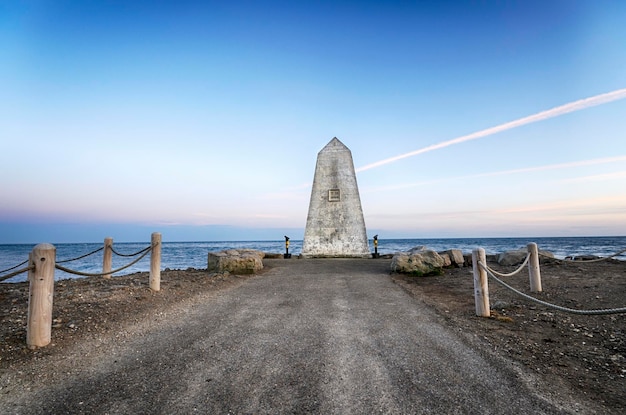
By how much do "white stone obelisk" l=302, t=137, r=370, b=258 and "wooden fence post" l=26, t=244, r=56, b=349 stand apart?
12907 mm

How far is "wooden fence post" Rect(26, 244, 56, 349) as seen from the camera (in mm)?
3441

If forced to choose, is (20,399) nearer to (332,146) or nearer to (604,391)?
(604,391)

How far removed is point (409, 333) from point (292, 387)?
2.02 meters

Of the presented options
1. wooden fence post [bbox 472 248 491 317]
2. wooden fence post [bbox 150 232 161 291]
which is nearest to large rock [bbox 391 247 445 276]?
wooden fence post [bbox 472 248 491 317]

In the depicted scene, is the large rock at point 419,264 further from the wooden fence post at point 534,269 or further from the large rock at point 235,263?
the large rock at point 235,263

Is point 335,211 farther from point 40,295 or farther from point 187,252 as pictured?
point 187,252

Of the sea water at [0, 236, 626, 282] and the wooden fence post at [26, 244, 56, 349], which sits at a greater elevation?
the wooden fence post at [26, 244, 56, 349]

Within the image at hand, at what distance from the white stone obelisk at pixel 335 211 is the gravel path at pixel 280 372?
36.5ft

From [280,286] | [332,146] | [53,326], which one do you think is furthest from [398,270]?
[332,146]

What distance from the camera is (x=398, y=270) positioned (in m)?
9.52

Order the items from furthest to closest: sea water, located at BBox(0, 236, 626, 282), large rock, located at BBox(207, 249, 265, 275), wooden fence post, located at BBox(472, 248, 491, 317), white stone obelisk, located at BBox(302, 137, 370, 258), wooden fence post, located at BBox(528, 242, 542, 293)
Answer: sea water, located at BBox(0, 236, 626, 282), white stone obelisk, located at BBox(302, 137, 370, 258), large rock, located at BBox(207, 249, 265, 275), wooden fence post, located at BBox(528, 242, 542, 293), wooden fence post, located at BBox(472, 248, 491, 317)

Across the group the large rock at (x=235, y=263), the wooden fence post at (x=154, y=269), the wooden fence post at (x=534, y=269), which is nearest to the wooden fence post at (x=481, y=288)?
the wooden fence post at (x=534, y=269)

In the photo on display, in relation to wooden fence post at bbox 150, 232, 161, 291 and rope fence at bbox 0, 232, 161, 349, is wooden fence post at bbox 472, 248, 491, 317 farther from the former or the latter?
wooden fence post at bbox 150, 232, 161, 291

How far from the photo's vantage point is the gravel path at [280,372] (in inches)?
93.4
